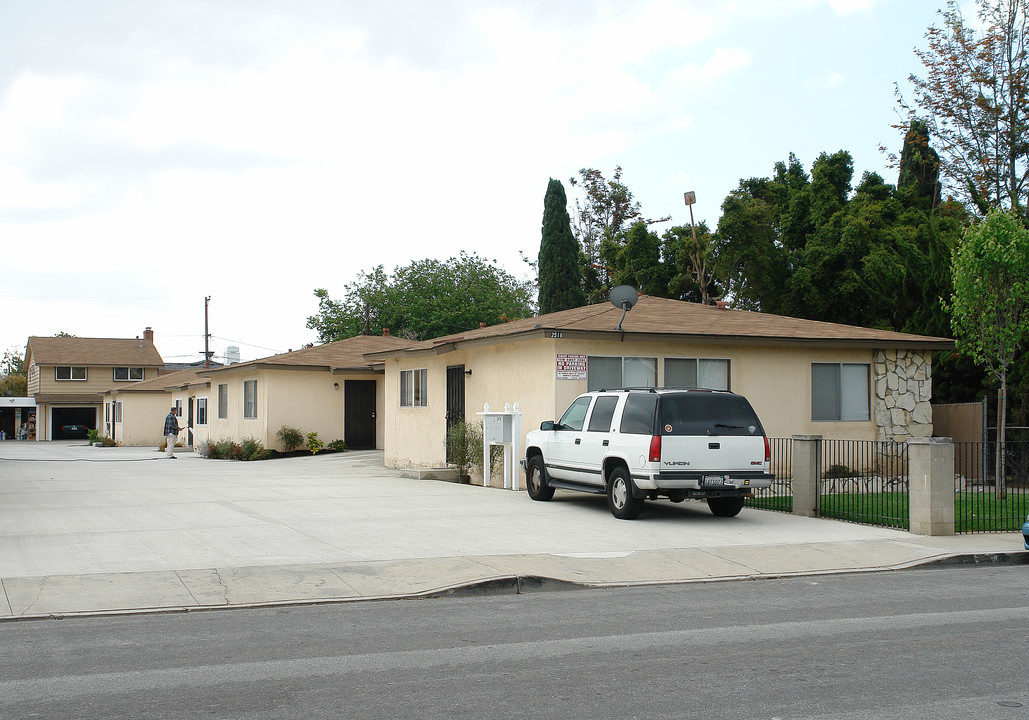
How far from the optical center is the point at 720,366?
66.9 feet

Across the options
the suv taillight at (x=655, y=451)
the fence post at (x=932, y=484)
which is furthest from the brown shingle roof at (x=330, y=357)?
the fence post at (x=932, y=484)

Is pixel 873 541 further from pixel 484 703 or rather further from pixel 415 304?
pixel 415 304

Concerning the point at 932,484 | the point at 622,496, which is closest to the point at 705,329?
the point at 622,496

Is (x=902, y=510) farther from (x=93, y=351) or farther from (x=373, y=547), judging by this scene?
(x=93, y=351)

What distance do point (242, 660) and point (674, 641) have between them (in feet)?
10.3

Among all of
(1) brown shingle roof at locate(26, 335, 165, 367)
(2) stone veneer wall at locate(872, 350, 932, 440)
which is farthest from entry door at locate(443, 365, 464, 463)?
(1) brown shingle roof at locate(26, 335, 165, 367)

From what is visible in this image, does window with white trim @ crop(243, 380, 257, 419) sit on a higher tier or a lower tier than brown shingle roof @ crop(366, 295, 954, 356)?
lower

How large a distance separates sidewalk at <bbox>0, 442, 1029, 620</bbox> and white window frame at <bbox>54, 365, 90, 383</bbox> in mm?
51377

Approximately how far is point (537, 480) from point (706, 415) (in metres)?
4.09

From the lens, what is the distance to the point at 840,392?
21250 millimetres

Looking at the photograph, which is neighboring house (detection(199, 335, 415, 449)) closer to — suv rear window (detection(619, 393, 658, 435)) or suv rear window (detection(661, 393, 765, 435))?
suv rear window (detection(619, 393, 658, 435))

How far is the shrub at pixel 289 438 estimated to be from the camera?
1257 inches

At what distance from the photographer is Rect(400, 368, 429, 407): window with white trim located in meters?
25.1

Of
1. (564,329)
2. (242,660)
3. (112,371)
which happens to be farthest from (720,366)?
(112,371)
